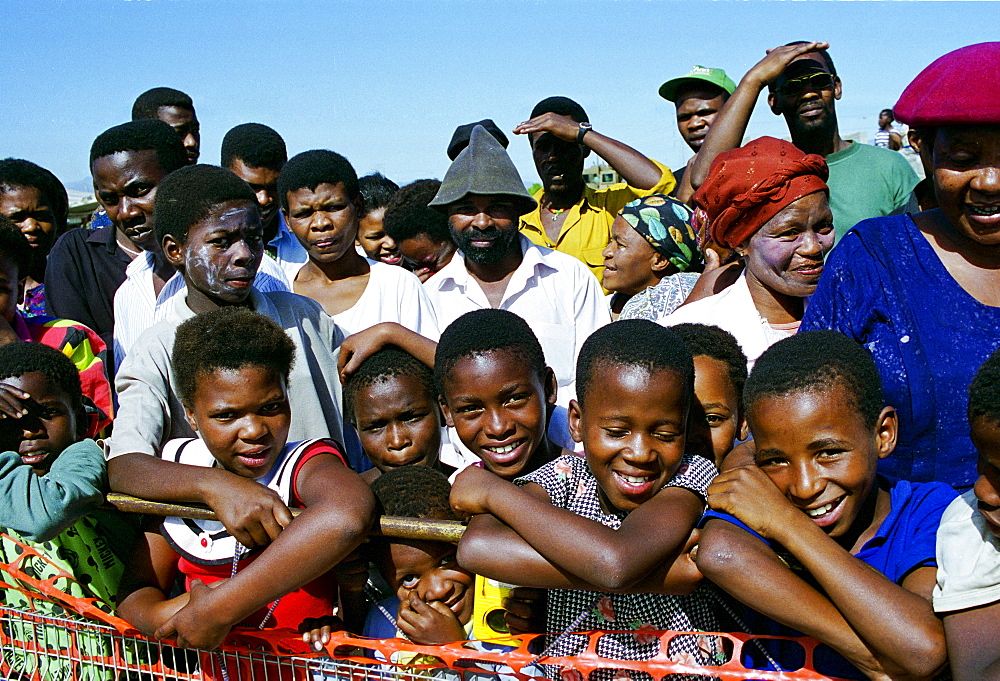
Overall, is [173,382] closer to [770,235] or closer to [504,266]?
[504,266]

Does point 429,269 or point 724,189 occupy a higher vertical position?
point 724,189

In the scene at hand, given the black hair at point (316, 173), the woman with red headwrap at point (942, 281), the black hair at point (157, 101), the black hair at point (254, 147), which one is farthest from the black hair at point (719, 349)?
the black hair at point (157, 101)

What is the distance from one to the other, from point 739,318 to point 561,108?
10.5 feet

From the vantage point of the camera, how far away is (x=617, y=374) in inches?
101

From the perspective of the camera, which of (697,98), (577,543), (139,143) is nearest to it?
(577,543)

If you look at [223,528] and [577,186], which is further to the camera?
[577,186]

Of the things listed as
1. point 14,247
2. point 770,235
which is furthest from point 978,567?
point 14,247

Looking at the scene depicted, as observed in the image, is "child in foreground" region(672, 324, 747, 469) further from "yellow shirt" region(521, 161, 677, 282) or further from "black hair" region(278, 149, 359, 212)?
"yellow shirt" region(521, 161, 677, 282)

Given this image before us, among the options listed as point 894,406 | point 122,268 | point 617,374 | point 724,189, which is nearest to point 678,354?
point 617,374

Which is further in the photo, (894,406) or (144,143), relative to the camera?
(144,143)

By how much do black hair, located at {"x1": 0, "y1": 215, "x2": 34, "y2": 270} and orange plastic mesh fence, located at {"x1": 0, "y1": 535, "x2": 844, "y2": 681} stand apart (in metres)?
1.26

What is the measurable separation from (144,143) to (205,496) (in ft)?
8.37

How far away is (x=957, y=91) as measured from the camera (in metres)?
2.49

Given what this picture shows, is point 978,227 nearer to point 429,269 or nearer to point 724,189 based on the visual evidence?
point 724,189
